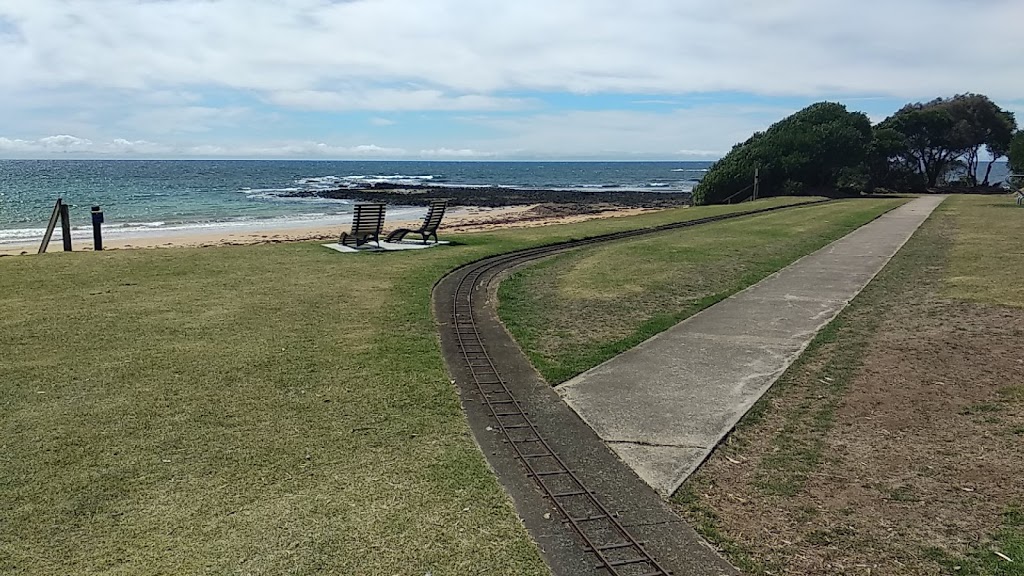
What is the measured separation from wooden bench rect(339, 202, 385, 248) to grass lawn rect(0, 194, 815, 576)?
6.08 m

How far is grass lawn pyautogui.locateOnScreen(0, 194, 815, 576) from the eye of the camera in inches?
161

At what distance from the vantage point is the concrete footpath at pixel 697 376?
18.6ft

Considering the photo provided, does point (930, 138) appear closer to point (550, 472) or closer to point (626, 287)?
point (626, 287)

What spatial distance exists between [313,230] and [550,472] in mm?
29785

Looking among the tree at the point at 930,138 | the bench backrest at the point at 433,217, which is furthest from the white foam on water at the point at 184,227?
the tree at the point at 930,138

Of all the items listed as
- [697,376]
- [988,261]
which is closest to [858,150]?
[988,261]

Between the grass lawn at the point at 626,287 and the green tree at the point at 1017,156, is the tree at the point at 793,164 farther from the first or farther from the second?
the grass lawn at the point at 626,287

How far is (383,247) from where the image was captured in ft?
53.9

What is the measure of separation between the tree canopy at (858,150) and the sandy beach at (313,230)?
7767 millimetres

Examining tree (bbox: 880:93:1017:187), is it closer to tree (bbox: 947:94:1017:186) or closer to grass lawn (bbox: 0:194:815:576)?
tree (bbox: 947:94:1017:186)

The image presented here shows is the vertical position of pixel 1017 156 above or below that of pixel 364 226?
above

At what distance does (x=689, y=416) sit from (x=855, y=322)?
14.0ft

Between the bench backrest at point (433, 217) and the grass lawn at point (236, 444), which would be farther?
the bench backrest at point (433, 217)

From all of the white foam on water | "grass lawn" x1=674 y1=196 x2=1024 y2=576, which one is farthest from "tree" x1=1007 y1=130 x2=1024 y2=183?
the white foam on water
